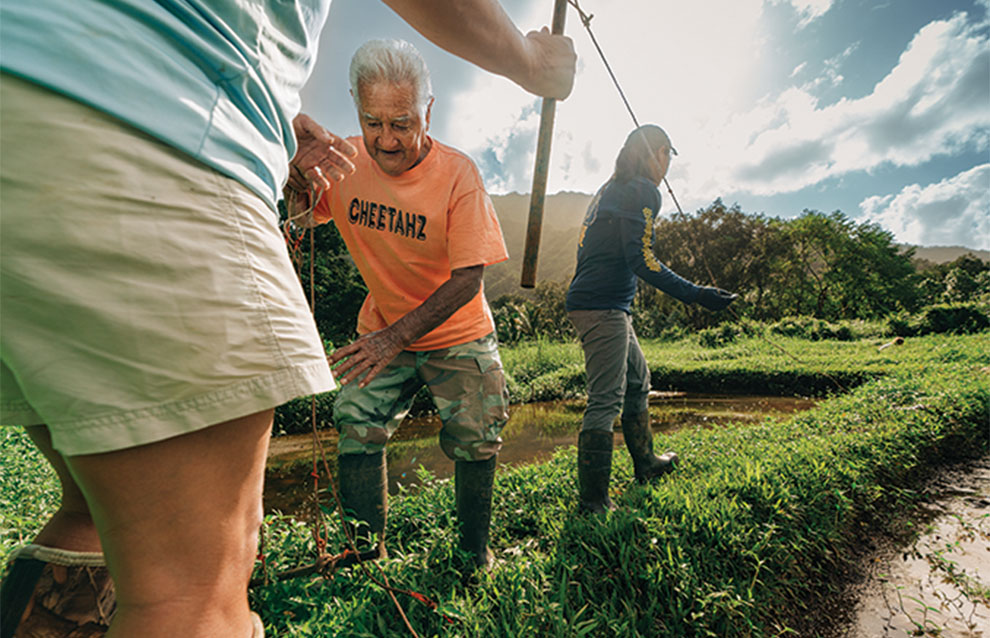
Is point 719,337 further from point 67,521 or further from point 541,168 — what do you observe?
point 67,521

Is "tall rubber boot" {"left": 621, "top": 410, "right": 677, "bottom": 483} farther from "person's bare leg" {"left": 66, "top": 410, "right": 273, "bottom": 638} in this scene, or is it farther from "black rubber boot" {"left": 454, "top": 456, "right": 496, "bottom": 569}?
"person's bare leg" {"left": 66, "top": 410, "right": 273, "bottom": 638}

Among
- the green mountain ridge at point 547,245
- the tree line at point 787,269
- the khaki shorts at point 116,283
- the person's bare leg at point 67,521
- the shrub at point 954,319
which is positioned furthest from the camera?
the green mountain ridge at point 547,245

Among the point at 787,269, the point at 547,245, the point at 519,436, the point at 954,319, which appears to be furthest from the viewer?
the point at 547,245

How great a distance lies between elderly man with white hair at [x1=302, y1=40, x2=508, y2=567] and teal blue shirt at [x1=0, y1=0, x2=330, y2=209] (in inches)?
46.8

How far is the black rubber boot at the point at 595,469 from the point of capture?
9.14 feet

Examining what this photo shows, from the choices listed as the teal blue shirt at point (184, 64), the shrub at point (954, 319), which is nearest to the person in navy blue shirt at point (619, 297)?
the teal blue shirt at point (184, 64)

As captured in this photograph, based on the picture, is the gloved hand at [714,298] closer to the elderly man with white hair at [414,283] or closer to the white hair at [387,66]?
the elderly man with white hair at [414,283]

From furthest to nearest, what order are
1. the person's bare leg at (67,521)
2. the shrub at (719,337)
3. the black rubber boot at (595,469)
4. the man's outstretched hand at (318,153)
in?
the shrub at (719,337) → the black rubber boot at (595,469) → the man's outstretched hand at (318,153) → the person's bare leg at (67,521)

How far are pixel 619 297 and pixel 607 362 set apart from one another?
18.1 inches

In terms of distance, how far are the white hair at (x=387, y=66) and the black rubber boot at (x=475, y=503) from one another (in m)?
1.63

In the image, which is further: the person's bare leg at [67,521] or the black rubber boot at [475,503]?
the black rubber boot at [475,503]

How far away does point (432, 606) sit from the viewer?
1.64 meters

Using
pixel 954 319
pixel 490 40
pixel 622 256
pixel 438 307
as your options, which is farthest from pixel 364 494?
pixel 954 319

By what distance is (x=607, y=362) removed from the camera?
294 centimetres
